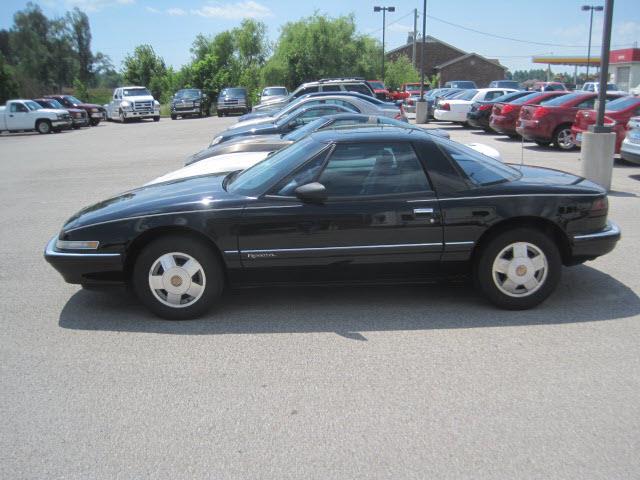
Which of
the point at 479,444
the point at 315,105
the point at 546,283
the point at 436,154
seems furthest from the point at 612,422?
the point at 315,105

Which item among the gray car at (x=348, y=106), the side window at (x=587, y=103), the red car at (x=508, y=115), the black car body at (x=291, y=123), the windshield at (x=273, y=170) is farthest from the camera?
the red car at (x=508, y=115)

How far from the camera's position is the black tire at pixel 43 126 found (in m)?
30.0

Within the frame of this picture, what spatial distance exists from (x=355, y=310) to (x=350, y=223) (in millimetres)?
749

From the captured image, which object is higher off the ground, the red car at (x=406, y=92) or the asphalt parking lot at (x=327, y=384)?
the red car at (x=406, y=92)

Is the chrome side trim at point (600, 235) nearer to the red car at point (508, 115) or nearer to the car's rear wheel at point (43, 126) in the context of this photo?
the red car at point (508, 115)

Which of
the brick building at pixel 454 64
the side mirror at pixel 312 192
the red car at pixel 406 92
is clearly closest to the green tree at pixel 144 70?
the red car at pixel 406 92

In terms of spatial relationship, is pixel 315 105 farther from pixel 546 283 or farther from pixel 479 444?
pixel 479 444

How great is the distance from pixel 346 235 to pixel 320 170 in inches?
22.2

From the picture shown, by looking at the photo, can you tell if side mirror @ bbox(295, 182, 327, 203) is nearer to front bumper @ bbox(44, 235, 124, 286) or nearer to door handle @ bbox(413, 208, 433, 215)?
door handle @ bbox(413, 208, 433, 215)

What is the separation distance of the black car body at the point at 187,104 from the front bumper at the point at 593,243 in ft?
123

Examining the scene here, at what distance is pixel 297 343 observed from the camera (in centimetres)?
437

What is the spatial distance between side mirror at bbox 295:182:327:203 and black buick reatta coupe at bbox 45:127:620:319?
1 centimetres

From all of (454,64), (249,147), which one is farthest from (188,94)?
(454,64)

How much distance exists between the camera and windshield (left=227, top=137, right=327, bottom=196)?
4.87 meters
